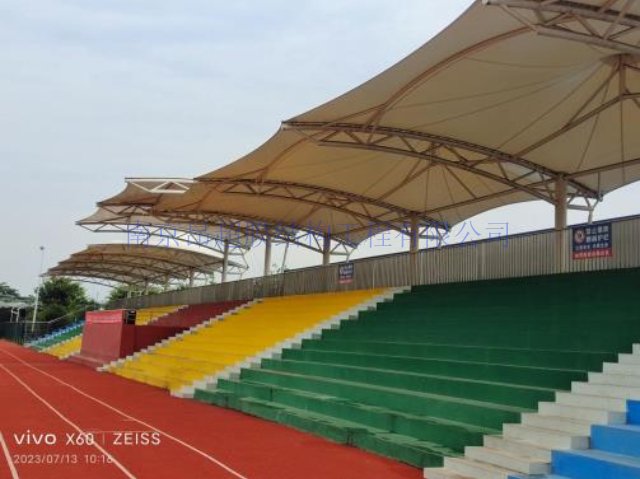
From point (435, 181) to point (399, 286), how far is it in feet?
11.8

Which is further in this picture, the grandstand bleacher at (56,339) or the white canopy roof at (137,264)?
the grandstand bleacher at (56,339)

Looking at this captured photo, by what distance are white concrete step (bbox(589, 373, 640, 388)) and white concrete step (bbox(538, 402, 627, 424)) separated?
63 cm

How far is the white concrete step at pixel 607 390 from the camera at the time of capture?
25.1 ft

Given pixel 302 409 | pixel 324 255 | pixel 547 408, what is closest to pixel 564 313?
pixel 547 408

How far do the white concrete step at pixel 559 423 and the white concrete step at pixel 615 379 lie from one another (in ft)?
2.98

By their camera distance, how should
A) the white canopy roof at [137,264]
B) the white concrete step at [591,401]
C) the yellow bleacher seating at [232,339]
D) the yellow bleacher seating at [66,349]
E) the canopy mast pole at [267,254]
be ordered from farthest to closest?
the white canopy roof at [137,264] → the yellow bleacher seating at [66,349] → the canopy mast pole at [267,254] → the yellow bleacher seating at [232,339] → the white concrete step at [591,401]

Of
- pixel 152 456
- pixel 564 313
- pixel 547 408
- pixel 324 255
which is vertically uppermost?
pixel 324 255

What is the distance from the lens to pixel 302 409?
12.1 m

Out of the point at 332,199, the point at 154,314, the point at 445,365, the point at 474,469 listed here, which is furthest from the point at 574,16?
the point at 154,314

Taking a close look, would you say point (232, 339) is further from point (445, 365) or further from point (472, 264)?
point (445, 365)

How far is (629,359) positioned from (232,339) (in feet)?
44.7

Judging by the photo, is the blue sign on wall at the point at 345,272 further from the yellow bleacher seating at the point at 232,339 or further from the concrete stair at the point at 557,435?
the concrete stair at the point at 557,435

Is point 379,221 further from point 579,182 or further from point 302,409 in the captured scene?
point 302,409

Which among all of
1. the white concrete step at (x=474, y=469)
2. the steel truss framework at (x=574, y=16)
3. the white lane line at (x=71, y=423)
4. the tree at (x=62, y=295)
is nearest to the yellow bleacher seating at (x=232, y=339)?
the white lane line at (x=71, y=423)
